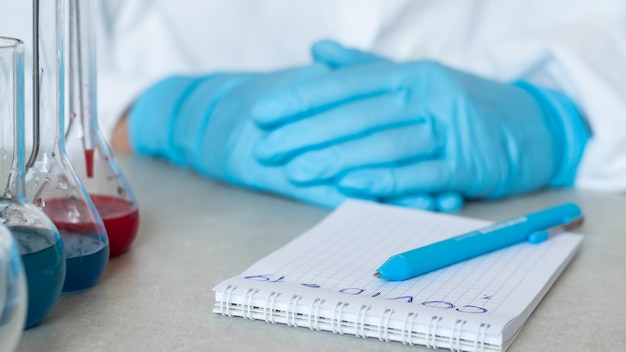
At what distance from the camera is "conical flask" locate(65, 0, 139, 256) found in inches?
23.4

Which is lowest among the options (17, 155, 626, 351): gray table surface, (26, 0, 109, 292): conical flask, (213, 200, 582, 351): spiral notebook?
(17, 155, 626, 351): gray table surface

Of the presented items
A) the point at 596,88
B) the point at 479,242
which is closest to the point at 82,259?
the point at 479,242

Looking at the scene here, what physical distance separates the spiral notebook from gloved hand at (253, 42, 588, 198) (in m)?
0.12

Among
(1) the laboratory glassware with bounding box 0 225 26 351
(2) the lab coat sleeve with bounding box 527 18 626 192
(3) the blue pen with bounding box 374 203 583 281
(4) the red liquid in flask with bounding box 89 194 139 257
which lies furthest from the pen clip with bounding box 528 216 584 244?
(1) the laboratory glassware with bounding box 0 225 26 351

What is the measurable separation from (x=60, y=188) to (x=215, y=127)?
17.8 inches

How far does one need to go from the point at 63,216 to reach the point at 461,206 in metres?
0.47

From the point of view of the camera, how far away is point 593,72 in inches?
40.7

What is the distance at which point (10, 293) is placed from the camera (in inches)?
15.6

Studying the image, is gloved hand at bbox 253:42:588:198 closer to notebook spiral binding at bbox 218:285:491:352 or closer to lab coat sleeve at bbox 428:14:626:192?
lab coat sleeve at bbox 428:14:626:192

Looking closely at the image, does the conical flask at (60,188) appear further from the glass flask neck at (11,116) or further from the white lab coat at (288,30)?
the white lab coat at (288,30)

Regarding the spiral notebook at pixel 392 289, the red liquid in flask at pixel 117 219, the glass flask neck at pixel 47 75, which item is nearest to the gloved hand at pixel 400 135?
the spiral notebook at pixel 392 289

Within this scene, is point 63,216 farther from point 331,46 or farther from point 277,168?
point 331,46

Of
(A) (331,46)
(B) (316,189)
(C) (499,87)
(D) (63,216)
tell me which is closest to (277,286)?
(D) (63,216)

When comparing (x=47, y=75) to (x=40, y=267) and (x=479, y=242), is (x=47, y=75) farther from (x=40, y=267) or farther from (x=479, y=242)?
(x=479, y=242)
